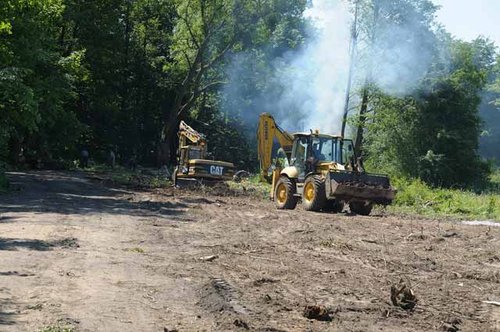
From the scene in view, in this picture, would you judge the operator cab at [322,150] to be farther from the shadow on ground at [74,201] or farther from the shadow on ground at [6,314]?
the shadow on ground at [6,314]

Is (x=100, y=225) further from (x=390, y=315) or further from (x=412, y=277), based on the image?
(x=390, y=315)

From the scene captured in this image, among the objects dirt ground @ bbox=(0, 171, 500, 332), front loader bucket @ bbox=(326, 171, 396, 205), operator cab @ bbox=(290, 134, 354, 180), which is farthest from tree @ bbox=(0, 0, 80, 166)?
front loader bucket @ bbox=(326, 171, 396, 205)

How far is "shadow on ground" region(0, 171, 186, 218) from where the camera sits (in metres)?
17.9

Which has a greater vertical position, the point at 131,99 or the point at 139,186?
the point at 131,99

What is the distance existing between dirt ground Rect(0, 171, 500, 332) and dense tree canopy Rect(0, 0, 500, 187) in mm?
15167

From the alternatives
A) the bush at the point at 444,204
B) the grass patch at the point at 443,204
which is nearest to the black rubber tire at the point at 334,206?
the grass patch at the point at 443,204

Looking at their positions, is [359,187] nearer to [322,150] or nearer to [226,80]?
[322,150]

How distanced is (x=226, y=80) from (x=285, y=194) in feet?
76.2

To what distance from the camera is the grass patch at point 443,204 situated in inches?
907

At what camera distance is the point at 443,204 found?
2500 centimetres

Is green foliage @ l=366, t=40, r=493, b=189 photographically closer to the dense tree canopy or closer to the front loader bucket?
the dense tree canopy

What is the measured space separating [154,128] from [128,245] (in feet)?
127

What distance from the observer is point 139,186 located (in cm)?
2886

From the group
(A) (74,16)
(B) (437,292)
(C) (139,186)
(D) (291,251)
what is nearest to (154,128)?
(A) (74,16)
